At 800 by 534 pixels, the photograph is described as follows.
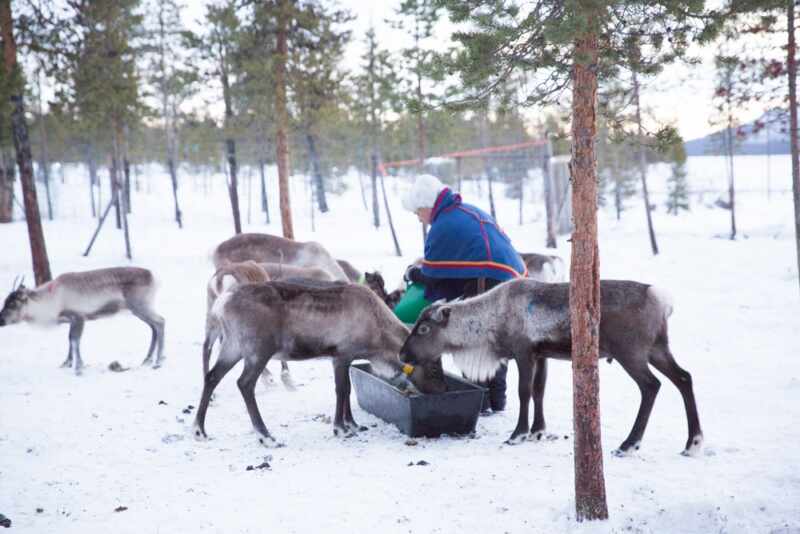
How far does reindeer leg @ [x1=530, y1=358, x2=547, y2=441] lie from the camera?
5394 millimetres

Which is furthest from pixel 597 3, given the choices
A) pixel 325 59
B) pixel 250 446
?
pixel 325 59

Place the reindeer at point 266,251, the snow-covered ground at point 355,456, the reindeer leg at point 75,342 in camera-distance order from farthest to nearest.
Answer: the reindeer at point 266,251, the reindeer leg at point 75,342, the snow-covered ground at point 355,456

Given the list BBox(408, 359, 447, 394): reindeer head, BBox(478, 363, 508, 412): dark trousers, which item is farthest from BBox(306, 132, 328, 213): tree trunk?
BBox(408, 359, 447, 394): reindeer head

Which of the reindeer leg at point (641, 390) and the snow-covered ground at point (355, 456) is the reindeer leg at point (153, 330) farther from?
the reindeer leg at point (641, 390)

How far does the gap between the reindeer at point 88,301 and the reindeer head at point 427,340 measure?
14.6ft

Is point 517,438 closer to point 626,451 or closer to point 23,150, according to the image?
point 626,451

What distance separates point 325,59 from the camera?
19.3m

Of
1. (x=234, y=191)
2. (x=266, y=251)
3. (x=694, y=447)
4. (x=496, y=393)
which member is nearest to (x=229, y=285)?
(x=496, y=393)

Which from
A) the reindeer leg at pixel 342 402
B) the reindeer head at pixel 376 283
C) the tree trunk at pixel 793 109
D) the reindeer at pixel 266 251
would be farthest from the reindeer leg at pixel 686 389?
the reindeer at pixel 266 251

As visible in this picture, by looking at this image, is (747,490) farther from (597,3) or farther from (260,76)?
(260,76)

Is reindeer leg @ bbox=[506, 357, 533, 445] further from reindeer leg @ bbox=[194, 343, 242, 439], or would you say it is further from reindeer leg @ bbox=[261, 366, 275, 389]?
reindeer leg @ bbox=[261, 366, 275, 389]

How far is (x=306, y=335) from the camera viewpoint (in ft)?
18.8

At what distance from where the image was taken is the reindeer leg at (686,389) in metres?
4.90

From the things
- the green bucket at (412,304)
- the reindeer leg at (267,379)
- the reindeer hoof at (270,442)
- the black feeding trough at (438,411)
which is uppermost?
the green bucket at (412,304)
